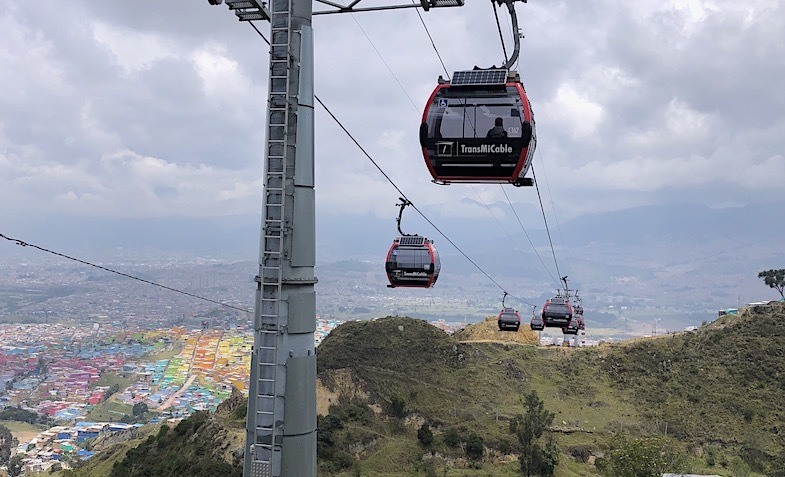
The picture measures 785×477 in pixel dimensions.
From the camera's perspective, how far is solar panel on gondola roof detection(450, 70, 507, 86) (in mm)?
10109

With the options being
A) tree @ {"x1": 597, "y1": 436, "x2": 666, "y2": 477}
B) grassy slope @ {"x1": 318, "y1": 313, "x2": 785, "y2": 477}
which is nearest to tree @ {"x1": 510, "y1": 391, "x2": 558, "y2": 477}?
grassy slope @ {"x1": 318, "y1": 313, "x2": 785, "y2": 477}

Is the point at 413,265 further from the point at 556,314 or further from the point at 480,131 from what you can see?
the point at 556,314

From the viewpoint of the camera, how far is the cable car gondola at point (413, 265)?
819 inches

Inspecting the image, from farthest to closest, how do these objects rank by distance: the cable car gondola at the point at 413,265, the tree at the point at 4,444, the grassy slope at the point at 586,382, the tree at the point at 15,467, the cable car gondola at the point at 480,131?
1. the tree at the point at 4,444
2. the tree at the point at 15,467
3. the grassy slope at the point at 586,382
4. the cable car gondola at the point at 413,265
5. the cable car gondola at the point at 480,131

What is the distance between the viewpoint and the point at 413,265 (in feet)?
68.8

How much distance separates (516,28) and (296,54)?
447cm

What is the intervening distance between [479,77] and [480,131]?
116 cm

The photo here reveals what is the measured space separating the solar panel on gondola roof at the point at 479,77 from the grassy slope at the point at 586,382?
25.4 meters

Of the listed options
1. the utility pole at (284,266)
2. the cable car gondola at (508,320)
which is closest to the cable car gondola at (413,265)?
the utility pole at (284,266)

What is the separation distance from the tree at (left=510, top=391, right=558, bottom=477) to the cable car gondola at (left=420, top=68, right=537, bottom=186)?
25835mm

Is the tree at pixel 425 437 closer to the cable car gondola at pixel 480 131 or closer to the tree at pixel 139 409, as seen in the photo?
the cable car gondola at pixel 480 131

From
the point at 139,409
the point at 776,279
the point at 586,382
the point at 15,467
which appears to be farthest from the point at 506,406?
the point at 139,409

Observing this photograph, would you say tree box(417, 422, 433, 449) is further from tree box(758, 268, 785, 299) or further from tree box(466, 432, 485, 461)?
tree box(758, 268, 785, 299)

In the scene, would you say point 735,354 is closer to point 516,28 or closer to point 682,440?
point 682,440
